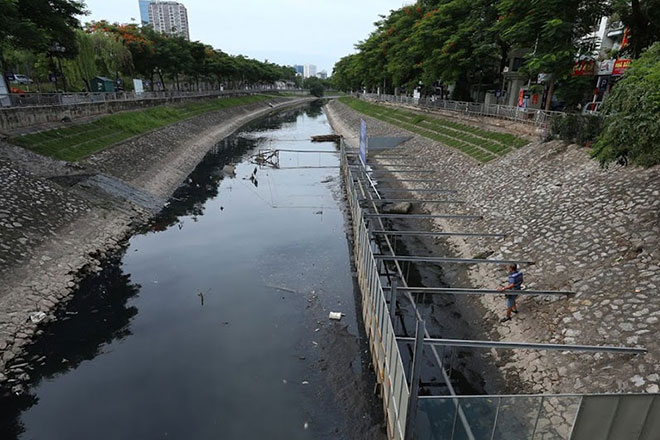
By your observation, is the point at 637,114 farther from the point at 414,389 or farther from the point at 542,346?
the point at 414,389

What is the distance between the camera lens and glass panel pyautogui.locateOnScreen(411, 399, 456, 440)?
7.30 m

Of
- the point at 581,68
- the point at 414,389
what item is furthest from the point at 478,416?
the point at 581,68

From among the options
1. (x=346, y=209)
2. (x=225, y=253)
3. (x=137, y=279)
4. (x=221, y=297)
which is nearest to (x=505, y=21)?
(x=346, y=209)

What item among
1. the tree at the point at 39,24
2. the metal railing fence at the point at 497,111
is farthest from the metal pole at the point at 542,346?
the tree at the point at 39,24

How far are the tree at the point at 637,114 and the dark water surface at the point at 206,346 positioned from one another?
35.9 feet

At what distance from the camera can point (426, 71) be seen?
48.3 meters

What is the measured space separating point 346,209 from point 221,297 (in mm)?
14123

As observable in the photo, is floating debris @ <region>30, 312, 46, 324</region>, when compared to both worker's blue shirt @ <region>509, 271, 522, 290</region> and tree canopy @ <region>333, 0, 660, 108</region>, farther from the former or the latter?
tree canopy @ <region>333, 0, 660, 108</region>

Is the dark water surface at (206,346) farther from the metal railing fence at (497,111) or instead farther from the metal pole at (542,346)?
the metal railing fence at (497,111)

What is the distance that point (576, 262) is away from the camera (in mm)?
14359

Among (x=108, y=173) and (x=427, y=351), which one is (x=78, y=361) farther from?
(x=108, y=173)

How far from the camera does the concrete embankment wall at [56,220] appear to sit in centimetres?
1482

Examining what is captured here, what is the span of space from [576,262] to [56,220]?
24601mm

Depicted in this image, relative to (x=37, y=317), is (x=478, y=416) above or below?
above
